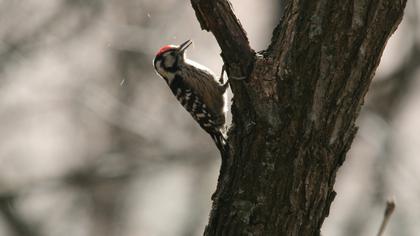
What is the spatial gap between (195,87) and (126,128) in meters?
6.60

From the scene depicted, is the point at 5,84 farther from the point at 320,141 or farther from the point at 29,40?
the point at 320,141

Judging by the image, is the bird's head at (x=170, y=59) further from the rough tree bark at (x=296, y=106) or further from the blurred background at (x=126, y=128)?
the rough tree bark at (x=296, y=106)

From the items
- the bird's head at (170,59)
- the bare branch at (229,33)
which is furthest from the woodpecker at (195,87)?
the bare branch at (229,33)

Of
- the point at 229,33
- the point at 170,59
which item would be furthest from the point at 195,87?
the point at 229,33

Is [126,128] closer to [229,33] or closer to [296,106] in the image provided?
[229,33]

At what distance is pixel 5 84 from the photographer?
43.2 ft

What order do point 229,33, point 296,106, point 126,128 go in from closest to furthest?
point 296,106, point 229,33, point 126,128

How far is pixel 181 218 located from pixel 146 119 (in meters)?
3.26

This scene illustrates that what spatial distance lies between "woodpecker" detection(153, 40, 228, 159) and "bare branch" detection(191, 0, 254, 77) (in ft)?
9.97

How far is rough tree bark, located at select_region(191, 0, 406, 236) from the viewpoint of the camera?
12.7 feet

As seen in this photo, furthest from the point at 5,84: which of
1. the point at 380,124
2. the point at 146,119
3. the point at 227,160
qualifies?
the point at 227,160

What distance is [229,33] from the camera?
13.6 ft

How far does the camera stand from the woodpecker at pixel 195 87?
7.61 meters

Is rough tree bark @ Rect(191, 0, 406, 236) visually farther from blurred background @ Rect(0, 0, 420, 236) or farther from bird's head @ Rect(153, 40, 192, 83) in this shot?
blurred background @ Rect(0, 0, 420, 236)
